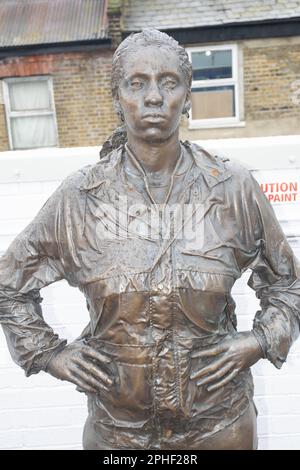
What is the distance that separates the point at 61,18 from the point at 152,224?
8073 millimetres

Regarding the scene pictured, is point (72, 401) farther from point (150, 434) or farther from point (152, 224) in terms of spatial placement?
point (152, 224)

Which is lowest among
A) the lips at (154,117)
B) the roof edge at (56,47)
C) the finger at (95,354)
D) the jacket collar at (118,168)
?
the finger at (95,354)

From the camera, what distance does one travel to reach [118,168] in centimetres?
188

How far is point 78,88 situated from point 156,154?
7.19 metres

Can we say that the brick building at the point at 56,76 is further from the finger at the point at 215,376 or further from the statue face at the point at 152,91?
the finger at the point at 215,376

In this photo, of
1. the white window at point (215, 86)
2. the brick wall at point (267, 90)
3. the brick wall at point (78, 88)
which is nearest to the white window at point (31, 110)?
the brick wall at point (78, 88)

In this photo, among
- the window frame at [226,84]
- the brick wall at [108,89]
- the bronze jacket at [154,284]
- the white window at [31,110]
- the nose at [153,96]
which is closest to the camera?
the nose at [153,96]

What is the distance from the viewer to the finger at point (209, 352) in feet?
5.96

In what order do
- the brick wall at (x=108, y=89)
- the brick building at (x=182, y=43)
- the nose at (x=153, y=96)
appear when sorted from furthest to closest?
the brick wall at (x=108, y=89) → the brick building at (x=182, y=43) → the nose at (x=153, y=96)

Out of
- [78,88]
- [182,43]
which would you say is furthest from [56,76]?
[182,43]

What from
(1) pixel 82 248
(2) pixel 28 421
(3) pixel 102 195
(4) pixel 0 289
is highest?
(3) pixel 102 195

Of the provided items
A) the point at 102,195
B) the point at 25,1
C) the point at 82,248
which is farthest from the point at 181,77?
the point at 25,1

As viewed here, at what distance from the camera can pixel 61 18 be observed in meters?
8.98

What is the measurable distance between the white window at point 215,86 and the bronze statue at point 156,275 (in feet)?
23.6
